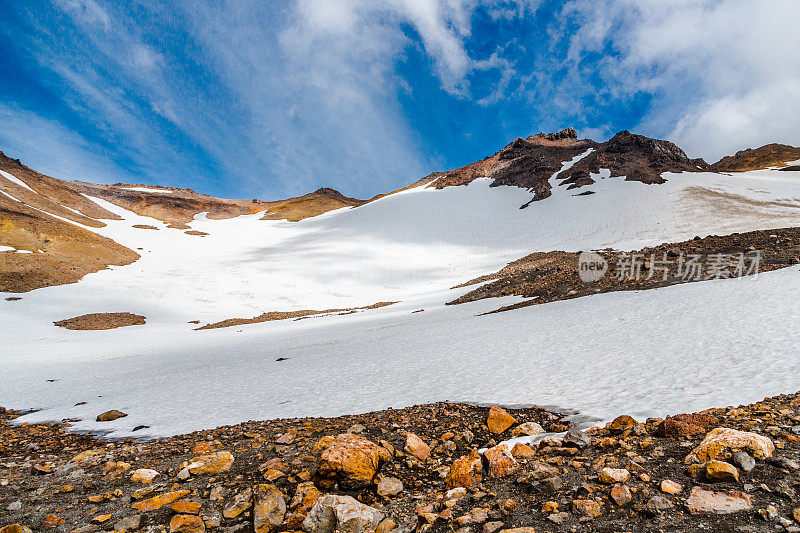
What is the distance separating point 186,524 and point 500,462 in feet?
11.2

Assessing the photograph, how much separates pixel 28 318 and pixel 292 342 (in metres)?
24.2

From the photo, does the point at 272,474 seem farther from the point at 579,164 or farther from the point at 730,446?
the point at 579,164

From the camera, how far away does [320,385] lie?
895cm

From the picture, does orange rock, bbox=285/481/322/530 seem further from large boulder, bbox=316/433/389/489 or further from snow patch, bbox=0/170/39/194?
snow patch, bbox=0/170/39/194

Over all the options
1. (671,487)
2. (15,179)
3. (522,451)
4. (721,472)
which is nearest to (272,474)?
(522,451)

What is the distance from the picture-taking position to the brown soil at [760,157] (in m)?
108

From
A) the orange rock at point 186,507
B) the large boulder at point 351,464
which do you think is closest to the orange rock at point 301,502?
the large boulder at point 351,464

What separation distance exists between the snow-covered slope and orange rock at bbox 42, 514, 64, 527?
3.03 metres

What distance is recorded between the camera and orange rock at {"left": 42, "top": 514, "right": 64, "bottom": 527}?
351cm

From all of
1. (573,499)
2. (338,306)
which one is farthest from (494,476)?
(338,306)

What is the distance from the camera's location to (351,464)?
3922 mm

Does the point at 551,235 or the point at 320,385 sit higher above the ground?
the point at 551,235

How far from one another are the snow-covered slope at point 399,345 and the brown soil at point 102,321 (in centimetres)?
124

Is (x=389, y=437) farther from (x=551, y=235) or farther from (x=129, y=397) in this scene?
(x=551, y=235)
